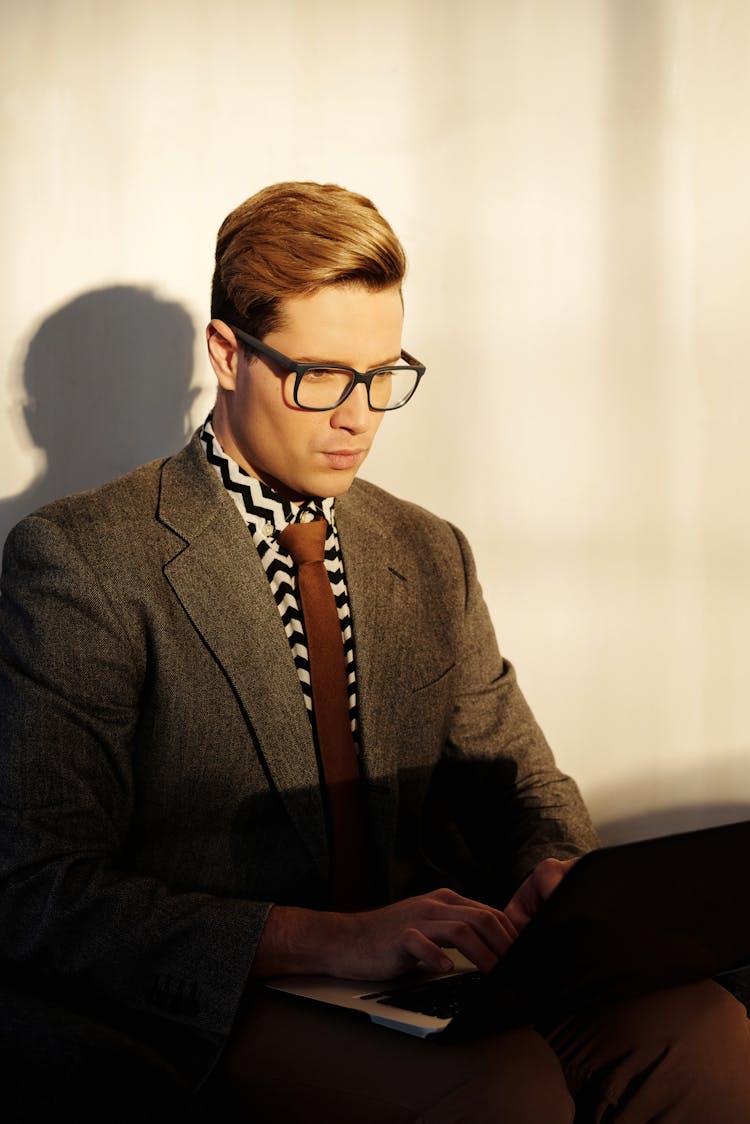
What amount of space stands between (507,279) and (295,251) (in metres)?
0.82

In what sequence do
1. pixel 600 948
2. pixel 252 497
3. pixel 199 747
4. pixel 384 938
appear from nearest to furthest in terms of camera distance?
pixel 600 948 < pixel 384 938 < pixel 199 747 < pixel 252 497

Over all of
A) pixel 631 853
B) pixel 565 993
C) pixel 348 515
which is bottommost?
Answer: pixel 565 993

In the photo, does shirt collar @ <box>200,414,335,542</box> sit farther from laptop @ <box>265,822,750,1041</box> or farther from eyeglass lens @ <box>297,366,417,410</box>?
laptop @ <box>265,822,750,1041</box>

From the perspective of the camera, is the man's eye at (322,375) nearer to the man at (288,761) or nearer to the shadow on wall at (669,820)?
the man at (288,761)

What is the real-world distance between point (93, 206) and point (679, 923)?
1630mm

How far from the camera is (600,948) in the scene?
4.63 ft

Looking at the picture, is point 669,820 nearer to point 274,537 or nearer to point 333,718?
point 333,718

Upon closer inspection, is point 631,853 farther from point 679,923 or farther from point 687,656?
point 687,656

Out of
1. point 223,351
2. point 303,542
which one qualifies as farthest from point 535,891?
point 223,351

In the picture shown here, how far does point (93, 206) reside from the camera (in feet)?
7.83

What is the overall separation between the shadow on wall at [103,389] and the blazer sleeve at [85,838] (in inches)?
28.4

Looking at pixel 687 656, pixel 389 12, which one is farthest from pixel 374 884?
pixel 389 12

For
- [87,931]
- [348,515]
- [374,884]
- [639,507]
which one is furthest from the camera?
[639,507]

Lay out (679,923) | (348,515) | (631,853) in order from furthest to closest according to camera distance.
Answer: (348,515), (679,923), (631,853)
